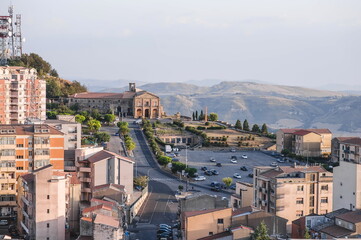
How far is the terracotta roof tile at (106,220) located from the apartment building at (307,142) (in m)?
42.8

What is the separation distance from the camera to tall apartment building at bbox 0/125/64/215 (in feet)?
141

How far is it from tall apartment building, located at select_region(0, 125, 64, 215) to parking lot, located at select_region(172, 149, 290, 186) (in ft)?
49.8

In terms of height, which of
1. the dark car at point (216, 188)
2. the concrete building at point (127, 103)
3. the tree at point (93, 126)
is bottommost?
the dark car at point (216, 188)

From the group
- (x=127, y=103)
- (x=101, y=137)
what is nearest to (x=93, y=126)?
(x=101, y=137)

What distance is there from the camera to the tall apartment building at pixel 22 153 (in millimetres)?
42938

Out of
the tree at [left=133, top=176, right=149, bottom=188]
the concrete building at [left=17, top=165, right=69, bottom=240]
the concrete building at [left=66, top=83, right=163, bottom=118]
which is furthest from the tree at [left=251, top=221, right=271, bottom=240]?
the concrete building at [left=66, top=83, right=163, bottom=118]

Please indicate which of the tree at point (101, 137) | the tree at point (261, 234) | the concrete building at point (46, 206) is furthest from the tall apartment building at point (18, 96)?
the tree at point (261, 234)

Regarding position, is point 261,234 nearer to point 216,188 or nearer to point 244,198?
point 244,198

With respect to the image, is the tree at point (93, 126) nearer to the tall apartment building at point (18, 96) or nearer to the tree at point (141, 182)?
the tall apartment building at point (18, 96)

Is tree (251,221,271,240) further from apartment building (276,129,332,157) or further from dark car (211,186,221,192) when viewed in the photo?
apartment building (276,129,332,157)

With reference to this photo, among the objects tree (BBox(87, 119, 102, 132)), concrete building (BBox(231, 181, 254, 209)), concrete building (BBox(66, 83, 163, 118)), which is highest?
concrete building (BBox(66, 83, 163, 118))

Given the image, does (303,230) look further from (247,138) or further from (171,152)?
(247,138)

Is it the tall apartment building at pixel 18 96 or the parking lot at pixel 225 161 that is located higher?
the tall apartment building at pixel 18 96

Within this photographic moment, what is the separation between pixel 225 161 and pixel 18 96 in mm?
20835
